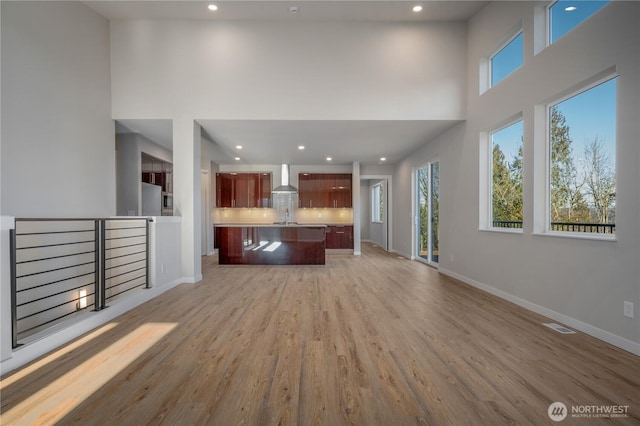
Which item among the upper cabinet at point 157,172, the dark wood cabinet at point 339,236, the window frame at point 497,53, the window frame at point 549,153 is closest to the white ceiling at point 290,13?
the window frame at point 497,53

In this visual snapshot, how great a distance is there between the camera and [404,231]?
7.54 metres

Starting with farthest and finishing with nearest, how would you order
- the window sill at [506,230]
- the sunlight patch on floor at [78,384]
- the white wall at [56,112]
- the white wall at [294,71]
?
the white wall at [294,71], the window sill at [506,230], the white wall at [56,112], the sunlight patch on floor at [78,384]

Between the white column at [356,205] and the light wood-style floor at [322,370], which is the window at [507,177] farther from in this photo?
the white column at [356,205]

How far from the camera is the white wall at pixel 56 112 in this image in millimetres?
3119

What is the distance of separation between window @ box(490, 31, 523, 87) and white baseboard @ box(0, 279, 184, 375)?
5540 millimetres

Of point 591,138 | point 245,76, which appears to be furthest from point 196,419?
point 245,76

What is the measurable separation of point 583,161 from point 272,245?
520 centimetres

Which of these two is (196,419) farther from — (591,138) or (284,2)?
(284,2)

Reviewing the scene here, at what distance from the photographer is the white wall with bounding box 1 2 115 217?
10.2 ft

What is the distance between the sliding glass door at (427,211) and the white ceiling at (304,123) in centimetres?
68

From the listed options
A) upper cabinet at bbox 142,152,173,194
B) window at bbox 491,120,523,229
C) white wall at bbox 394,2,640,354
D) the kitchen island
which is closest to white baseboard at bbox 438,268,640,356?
white wall at bbox 394,2,640,354

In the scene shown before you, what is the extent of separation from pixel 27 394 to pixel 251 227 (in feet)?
15.3

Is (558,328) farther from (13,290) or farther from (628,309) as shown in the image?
(13,290)

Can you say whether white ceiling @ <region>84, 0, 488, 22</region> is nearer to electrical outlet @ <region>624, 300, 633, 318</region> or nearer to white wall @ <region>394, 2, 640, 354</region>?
white wall @ <region>394, 2, 640, 354</region>
